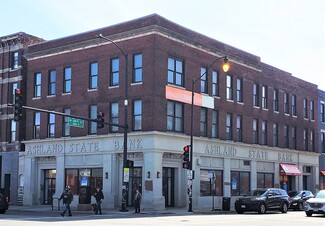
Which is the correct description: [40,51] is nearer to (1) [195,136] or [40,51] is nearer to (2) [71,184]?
(2) [71,184]

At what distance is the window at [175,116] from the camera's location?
38.1 meters

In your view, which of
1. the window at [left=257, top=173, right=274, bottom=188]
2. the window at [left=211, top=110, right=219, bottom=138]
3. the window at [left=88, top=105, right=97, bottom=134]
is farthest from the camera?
the window at [left=257, top=173, right=274, bottom=188]

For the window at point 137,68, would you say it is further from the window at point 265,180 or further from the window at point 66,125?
the window at point 265,180

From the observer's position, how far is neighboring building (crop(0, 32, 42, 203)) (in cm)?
4641

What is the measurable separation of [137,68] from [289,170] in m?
22.0

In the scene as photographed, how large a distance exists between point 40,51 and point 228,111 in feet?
56.5

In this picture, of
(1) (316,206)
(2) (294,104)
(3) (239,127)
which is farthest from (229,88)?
(1) (316,206)

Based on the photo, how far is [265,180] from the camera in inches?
1938

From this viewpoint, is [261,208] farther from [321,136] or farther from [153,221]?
[321,136]

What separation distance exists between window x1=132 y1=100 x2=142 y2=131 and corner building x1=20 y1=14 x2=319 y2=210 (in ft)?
0.24

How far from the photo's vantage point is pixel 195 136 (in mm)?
40031

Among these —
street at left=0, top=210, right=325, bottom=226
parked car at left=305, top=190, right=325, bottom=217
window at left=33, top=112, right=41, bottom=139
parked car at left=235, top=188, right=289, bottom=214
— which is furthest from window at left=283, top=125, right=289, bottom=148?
street at left=0, top=210, right=325, bottom=226

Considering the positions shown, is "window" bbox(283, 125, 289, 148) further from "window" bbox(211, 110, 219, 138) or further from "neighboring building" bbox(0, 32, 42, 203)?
"neighboring building" bbox(0, 32, 42, 203)

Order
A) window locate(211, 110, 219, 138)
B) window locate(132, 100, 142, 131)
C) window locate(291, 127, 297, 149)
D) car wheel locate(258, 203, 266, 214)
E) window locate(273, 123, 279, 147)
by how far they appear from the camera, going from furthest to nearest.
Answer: window locate(291, 127, 297, 149), window locate(273, 123, 279, 147), window locate(211, 110, 219, 138), window locate(132, 100, 142, 131), car wheel locate(258, 203, 266, 214)
